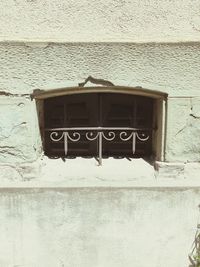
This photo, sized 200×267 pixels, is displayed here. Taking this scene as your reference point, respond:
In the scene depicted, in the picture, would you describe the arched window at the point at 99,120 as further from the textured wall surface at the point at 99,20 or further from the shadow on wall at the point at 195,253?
the shadow on wall at the point at 195,253

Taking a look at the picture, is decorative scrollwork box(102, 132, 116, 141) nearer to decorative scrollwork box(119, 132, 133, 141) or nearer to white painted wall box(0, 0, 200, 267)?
decorative scrollwork box(119, 132, 133, 141)

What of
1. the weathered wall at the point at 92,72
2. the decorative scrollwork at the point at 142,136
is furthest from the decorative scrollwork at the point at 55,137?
the decorative scrollwork at the point at 142,136

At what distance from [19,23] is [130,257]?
6.96ft

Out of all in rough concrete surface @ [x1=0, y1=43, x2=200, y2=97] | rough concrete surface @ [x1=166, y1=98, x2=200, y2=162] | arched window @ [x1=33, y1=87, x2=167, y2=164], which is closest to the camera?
rough concrete surface @ [x1=0, y1=43, x2=200, y2=97]

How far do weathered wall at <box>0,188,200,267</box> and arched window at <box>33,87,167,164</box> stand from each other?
0.44 metres

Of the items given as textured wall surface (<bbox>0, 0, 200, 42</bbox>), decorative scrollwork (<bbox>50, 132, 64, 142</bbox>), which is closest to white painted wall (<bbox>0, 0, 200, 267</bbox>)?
textured wall surface (<bbox>0, 0, 200, 42</bbox>)

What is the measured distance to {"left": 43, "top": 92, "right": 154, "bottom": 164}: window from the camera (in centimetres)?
296

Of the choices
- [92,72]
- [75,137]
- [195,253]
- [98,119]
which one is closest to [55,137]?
[75,137]

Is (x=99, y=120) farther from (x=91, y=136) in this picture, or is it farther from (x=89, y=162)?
(x=89, y=162)

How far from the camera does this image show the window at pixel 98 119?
2955 mm

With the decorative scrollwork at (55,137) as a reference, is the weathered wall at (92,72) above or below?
above

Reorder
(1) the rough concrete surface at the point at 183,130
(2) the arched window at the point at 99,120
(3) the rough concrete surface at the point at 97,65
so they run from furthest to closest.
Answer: (2) the arched window at the point at 99,120 → (1) the rough concrete surface at the point at 183,130 → (3) the rough concrete surface at the point at 97,65

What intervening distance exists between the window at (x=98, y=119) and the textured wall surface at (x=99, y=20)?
0.54 m

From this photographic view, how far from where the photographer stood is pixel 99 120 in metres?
2.95
